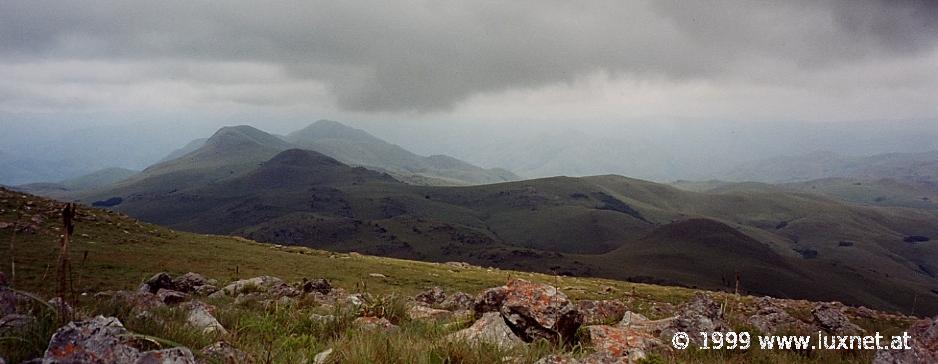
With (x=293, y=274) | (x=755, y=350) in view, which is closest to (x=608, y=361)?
(x=755, y=350)

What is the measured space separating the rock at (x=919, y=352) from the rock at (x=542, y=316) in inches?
180

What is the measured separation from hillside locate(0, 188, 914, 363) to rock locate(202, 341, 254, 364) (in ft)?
0.21

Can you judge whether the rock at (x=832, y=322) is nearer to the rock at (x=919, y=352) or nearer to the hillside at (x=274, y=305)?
the hillside at (x=274, y=305)

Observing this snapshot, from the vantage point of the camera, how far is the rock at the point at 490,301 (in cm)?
912

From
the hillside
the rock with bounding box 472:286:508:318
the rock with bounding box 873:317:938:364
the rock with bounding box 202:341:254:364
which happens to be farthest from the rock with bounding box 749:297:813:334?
the rock with bounding box 202:341:254:364

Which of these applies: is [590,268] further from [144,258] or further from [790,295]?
[144,258]

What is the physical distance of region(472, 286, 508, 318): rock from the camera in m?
9.12

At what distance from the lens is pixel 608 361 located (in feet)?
18.7

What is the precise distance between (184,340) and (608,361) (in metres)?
5.05

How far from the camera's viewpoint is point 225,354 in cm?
473

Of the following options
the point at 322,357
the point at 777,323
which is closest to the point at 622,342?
the point at 322,357

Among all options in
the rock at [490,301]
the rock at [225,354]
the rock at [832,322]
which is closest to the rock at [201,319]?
the rock at [225,354]

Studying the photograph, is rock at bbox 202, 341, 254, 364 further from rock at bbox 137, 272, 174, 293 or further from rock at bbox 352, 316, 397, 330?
rock at bbox 137, 272, 174, 293

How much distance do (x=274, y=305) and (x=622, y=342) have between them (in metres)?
7.81
